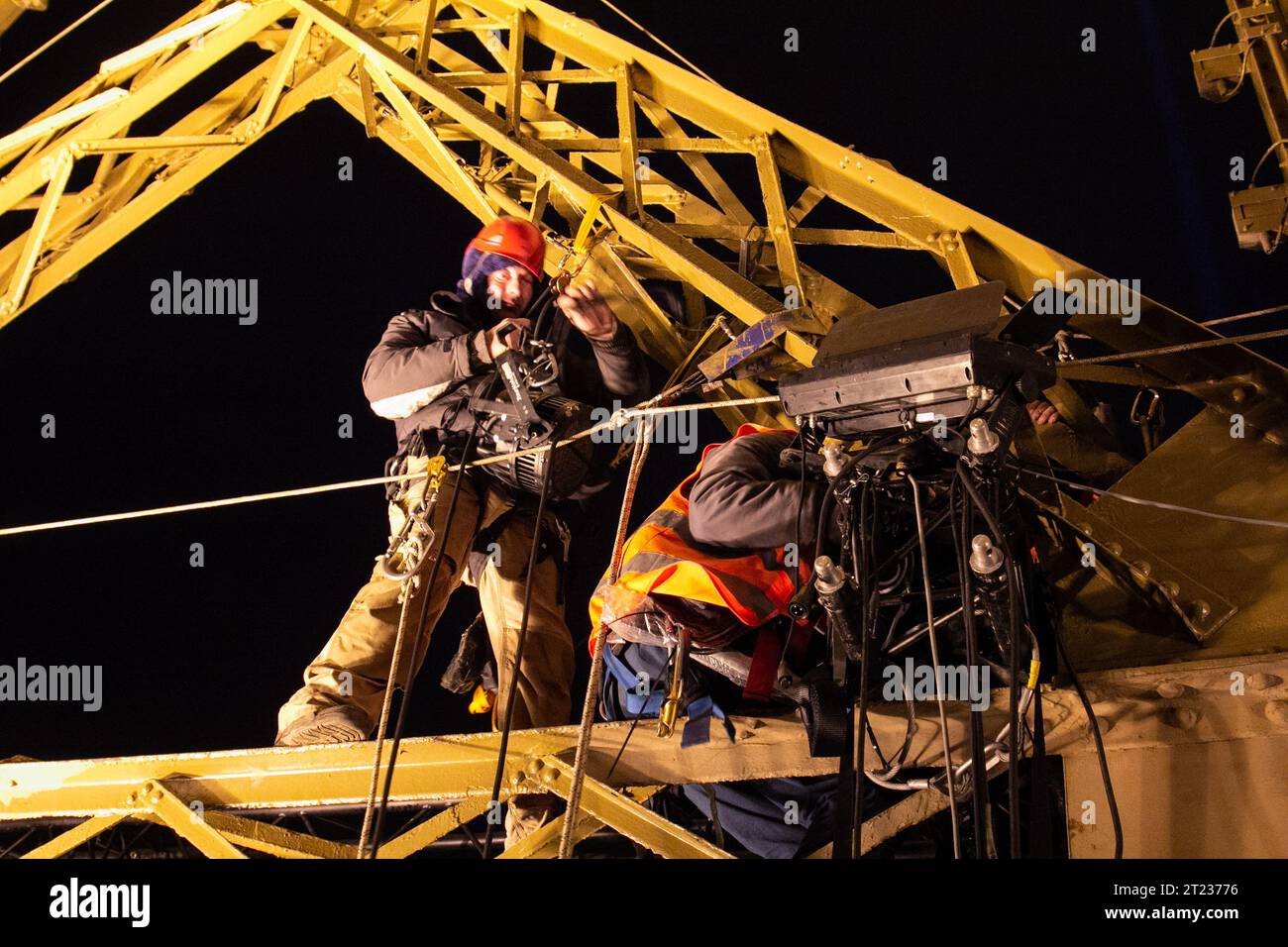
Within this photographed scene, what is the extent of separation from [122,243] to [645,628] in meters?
9.20

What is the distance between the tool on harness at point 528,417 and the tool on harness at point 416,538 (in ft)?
1.10

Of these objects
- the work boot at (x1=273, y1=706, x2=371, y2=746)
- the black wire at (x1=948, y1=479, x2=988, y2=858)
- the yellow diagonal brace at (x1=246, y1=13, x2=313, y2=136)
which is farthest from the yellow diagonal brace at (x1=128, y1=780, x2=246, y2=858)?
the yellow diagonal brace at (x1=246, y1=13, x2=313, y2=136)

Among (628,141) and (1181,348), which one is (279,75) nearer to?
(628,141)

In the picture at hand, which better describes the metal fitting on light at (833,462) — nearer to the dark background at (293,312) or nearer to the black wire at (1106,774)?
the black wire at (1106,774)

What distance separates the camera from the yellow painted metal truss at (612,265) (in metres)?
3.93

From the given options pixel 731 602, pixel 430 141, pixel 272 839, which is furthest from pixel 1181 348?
pixel 430 141

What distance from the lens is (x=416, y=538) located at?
187 inches

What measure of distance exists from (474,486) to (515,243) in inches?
43.3

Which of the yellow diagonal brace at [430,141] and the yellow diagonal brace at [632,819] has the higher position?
the yellow diagonal brace at [430,141]

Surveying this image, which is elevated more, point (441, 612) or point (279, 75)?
point (279, 75)

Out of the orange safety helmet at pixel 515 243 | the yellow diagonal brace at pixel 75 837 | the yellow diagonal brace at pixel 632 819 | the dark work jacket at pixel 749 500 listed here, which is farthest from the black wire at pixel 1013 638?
the yellow diagonal brace at pixel 75 837

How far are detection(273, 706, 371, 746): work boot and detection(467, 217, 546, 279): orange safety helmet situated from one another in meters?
2.07

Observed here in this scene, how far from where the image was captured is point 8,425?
425 inches
